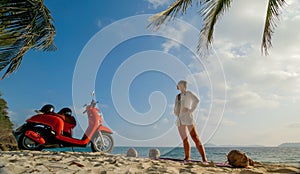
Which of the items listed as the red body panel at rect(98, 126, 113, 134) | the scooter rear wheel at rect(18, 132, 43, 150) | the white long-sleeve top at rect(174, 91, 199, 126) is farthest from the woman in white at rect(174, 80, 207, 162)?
the scooter rear wheel at rect(18, 132, 43, 150)

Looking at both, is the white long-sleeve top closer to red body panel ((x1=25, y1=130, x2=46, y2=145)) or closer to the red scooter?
the red scooter

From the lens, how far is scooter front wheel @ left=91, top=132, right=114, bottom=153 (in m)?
5.57

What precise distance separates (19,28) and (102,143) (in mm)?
2724

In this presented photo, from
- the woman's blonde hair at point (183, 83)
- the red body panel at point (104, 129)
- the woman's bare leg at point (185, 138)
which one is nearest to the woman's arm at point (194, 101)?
the woman's blonde hair at point (183, 83)

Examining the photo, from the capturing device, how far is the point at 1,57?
459 centimetres

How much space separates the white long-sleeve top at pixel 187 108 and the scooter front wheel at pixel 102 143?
195 cm

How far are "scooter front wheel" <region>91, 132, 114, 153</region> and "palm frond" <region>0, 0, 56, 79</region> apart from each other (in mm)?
2098

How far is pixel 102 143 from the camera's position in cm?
563

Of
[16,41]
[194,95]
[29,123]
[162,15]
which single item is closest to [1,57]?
[16,41]

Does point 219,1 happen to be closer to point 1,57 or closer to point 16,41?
point 16,41

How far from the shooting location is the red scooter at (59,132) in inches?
196

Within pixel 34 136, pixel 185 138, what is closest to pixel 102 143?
pixel 34 136

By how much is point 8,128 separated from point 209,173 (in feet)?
23.7

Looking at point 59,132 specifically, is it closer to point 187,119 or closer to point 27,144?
point 27,144
